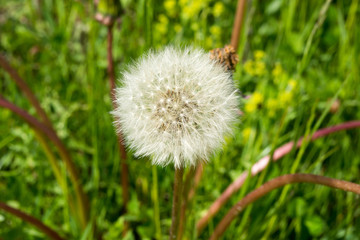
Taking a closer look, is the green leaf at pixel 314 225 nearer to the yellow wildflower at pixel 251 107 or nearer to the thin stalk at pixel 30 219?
the yellow wildflower at pixel 251 107

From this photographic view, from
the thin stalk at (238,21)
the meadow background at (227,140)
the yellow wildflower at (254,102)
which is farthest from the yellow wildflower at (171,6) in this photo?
the yellow wildflower at (254,102)

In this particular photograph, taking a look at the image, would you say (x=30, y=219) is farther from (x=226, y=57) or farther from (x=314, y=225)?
(x=314, y=225)

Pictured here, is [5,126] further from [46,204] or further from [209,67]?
[209,67]

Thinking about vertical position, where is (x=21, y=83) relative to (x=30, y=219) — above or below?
above

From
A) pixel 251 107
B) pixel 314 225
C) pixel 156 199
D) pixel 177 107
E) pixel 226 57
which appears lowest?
pixel 314 225

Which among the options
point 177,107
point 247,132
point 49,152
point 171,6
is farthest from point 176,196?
point 171,6

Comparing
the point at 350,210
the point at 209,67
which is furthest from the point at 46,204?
the point at 350,210

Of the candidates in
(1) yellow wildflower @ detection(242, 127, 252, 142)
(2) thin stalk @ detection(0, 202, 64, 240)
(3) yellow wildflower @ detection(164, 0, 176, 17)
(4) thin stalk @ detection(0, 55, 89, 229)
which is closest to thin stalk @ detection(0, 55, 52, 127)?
(4) thin stalk @ detection(0, 55, 89, 229)

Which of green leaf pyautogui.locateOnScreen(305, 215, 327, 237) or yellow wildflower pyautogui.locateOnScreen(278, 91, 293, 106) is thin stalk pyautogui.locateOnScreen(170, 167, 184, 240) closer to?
green leaf pyautogui.locateOnScreen(305, 215, 327, 237)
